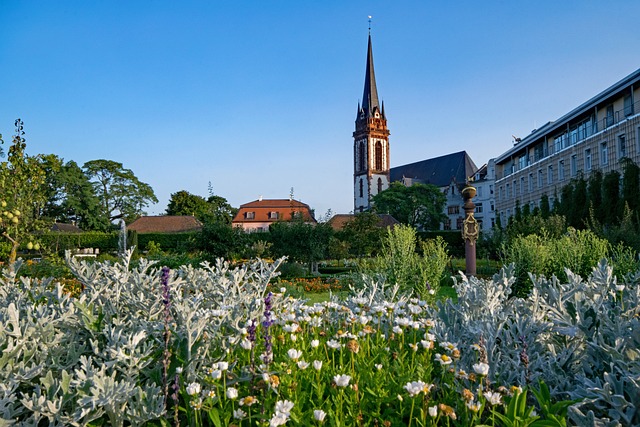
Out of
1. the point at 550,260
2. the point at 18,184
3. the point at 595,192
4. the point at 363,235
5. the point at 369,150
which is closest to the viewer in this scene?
the point at 18,184

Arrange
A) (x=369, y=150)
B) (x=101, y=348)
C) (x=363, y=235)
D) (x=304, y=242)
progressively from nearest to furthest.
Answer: (x=101, y=348)
(x=304, y=242)
(x=363, y=235)
(x=369, y=150)

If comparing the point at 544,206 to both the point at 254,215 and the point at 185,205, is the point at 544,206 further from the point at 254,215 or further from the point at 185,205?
the point at 185,205

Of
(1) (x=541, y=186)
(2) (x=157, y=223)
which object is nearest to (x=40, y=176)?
(1) (x=541, y=186)

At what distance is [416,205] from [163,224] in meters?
33.0

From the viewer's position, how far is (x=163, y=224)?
5275 centimetres

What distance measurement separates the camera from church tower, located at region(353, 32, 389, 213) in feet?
272

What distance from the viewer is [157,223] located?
5297 cm

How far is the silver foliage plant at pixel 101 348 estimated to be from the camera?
2139 mm

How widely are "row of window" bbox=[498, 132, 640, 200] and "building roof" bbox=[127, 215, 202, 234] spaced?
111ft

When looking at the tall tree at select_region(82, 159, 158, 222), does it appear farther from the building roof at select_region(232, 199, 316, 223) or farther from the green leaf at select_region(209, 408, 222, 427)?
the green leaf at select_region(209, 408, 222, 427)

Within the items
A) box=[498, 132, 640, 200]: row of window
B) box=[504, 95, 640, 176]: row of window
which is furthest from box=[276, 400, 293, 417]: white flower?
box=[498, 132, 640, 200]: row of window

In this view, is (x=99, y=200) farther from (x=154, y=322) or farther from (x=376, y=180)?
(x=154, y=322)

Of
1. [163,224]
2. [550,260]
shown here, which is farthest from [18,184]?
[163,224]

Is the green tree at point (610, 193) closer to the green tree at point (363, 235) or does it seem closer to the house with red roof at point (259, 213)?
the green tree at point (363, 235)
